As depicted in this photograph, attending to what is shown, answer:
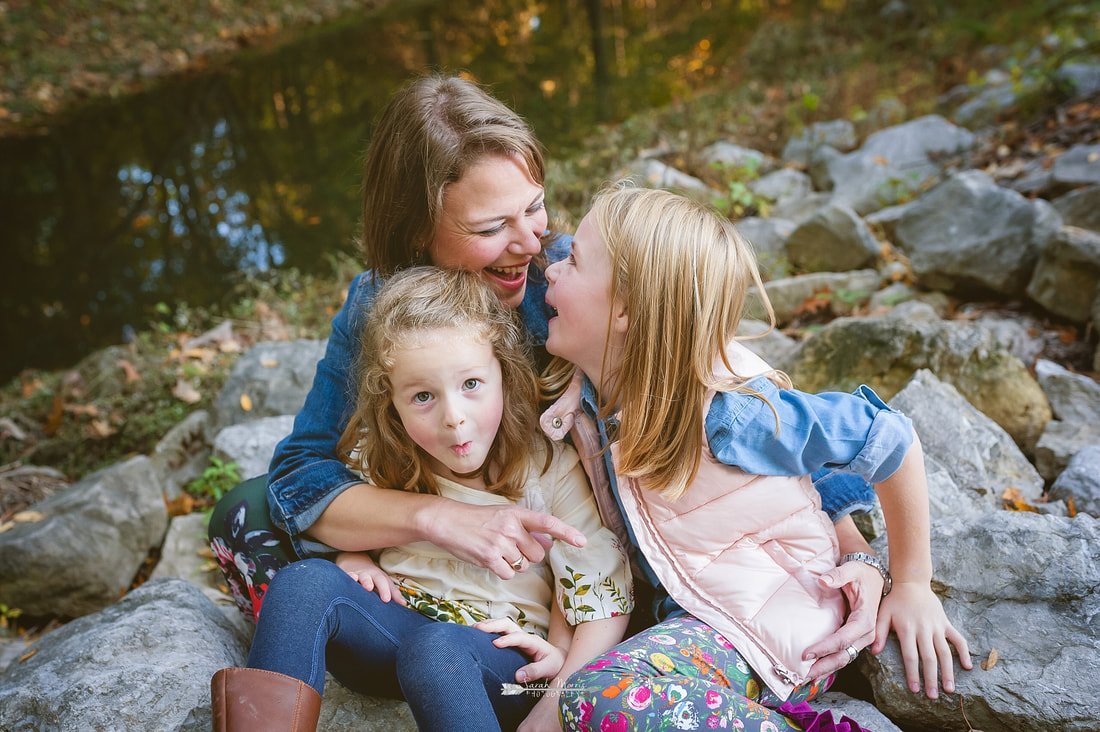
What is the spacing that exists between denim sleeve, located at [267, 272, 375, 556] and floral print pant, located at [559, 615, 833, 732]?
2.78 ft

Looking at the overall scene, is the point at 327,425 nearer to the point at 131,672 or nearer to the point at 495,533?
the point at 495,533

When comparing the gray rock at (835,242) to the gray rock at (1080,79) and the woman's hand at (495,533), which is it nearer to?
the gray rock at (1080,79)

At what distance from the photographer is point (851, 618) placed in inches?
69.3

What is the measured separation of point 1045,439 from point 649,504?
1656 mm

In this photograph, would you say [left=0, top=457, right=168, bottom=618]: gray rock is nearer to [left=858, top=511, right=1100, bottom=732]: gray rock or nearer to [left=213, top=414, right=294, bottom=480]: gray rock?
[left=213, top=414, right=294, bottom=480]: gray rock

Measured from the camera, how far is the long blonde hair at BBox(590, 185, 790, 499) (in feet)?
5.52

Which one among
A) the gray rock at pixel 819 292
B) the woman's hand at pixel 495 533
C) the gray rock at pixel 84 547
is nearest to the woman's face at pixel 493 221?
the woman's hand at pixel 495 533

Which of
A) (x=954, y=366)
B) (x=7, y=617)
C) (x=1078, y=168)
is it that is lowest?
(x=7, y=617)

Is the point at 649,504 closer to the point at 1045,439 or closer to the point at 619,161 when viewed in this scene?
the point at 1045,439

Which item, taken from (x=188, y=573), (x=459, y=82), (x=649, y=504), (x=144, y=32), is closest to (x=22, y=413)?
(x=188, y=573)

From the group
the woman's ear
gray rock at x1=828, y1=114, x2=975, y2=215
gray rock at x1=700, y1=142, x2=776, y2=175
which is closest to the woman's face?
the woman's ear

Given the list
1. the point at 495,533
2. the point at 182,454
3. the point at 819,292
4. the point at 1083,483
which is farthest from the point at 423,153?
the point at 819,292

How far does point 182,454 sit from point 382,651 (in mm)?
2420

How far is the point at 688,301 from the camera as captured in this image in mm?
1684
